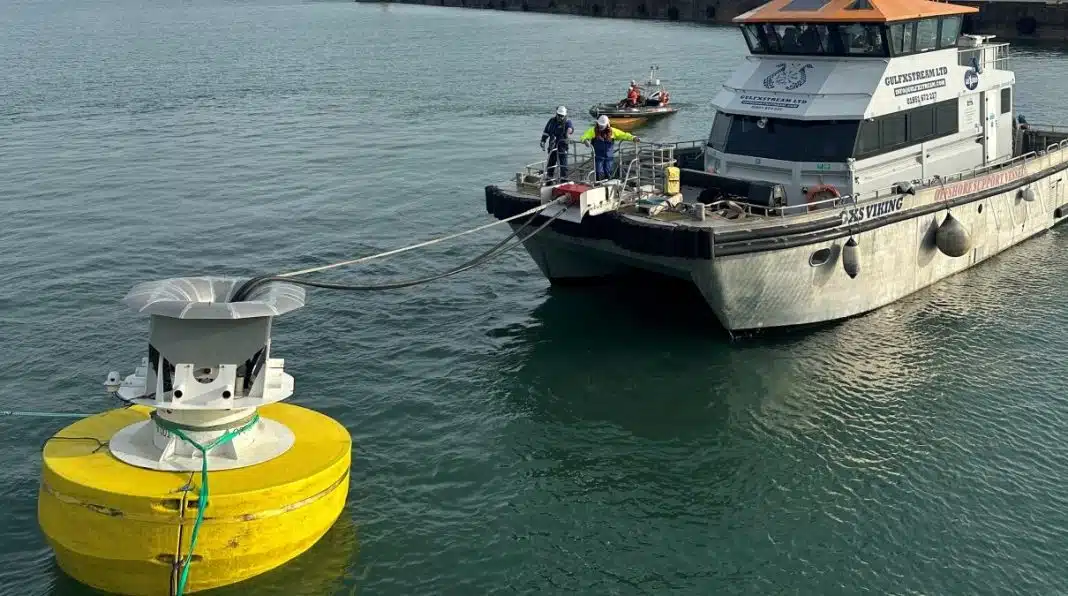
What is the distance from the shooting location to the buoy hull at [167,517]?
895 cm

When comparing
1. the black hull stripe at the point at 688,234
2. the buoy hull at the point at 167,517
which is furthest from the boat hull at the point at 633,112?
the buoy hull at the point at 167,517

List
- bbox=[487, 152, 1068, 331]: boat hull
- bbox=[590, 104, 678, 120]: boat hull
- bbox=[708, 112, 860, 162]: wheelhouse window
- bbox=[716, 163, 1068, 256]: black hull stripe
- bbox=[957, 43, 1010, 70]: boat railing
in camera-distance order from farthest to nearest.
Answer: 1. bbox=[590, 104, 678, 120]: boat hull
2. bbox=[957, 43, 1010, 70]: boat railing
3. bbox=[708, 112, 860, 162]: wheelhouse window
4. bbox=[487, 152, 1068, 331]: boat hull
5. bbox=[716, 163, 1068, 256]: black hull stripe

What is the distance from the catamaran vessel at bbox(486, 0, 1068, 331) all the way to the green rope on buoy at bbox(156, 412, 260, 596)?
21.5ft

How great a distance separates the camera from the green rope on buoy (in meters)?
8.95

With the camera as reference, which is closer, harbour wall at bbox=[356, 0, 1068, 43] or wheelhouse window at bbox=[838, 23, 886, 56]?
wheelhouse window at bbox=[838, 23, 886, 56]

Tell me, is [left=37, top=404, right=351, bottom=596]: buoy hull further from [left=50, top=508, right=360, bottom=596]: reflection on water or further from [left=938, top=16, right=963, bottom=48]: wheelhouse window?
[left=938, top=16, right=963, bottom=48]: wheelhouse window

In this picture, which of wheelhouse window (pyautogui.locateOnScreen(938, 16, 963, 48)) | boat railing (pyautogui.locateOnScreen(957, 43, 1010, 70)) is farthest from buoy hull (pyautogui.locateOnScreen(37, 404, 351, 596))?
boat railing (pyautogui.locateOnScreen(957, 43, 1010, 70))

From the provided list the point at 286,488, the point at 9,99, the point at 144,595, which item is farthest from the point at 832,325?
the point at 9,99

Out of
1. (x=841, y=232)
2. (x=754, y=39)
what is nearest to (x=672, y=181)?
(x=841, y=232)

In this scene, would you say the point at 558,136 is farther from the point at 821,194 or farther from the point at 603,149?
the point at 821,194

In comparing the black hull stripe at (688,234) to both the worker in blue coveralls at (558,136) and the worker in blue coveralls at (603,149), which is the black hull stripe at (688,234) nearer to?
the worker in blue coveralls at (558,136)

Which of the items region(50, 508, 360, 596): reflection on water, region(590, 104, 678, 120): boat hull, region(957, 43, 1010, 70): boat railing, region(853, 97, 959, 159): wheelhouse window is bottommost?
region(50, 508, 360, 596): reflection on water

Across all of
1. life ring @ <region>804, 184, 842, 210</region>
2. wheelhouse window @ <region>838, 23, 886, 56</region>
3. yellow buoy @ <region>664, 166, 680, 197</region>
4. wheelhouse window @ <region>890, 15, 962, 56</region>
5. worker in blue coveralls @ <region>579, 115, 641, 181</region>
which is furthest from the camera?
wheelhouse window @ <region>890, 15, 962, 56</region>

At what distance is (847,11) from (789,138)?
2.18 meters
